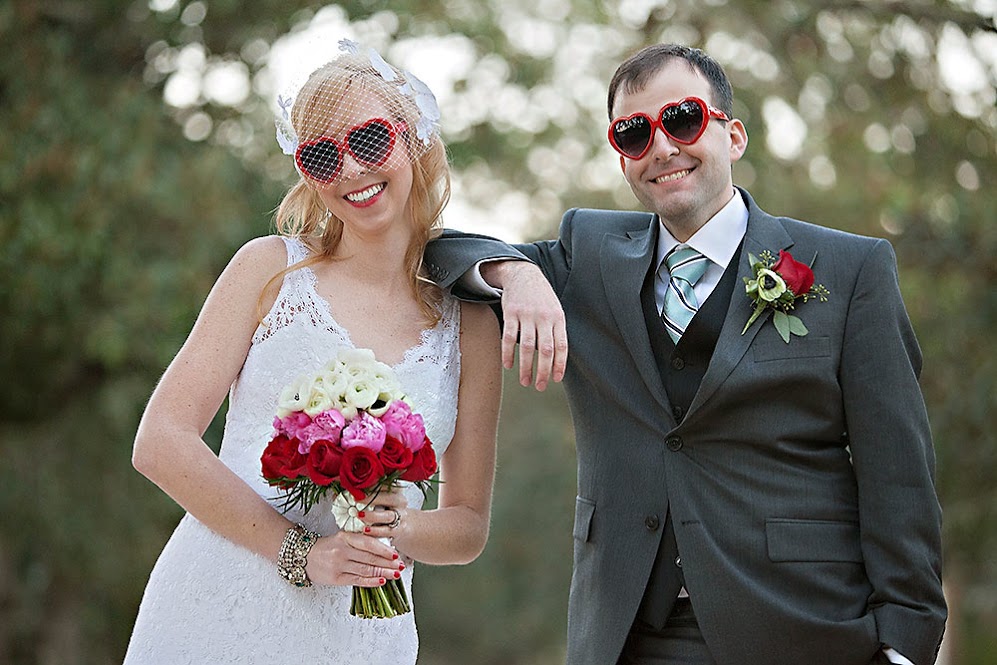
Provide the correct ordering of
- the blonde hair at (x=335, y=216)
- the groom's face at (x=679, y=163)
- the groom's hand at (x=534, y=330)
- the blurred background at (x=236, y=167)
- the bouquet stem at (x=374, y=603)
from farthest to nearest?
the blurred background at (x=236, y=167), the groom's face at (x=679, y=163), the blonde hair at (x=335, y=216), the groom's hand at (x=534, y=330), the bouquet stem at (x=374, y=603)

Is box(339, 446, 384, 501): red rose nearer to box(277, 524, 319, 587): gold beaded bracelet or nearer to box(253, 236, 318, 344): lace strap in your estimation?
box(277, 524, 319, 587): gold beaded bracelet

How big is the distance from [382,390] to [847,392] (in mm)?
1322

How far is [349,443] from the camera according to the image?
3256 millimetres

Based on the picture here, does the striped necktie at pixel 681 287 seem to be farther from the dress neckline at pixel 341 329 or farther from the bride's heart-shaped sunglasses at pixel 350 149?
the bride's heart-shaped sunglasses at pixel 350 149

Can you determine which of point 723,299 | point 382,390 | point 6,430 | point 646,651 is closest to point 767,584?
point 646,651

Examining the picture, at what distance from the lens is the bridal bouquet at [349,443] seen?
10.6 feet

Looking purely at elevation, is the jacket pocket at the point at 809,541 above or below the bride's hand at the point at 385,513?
below

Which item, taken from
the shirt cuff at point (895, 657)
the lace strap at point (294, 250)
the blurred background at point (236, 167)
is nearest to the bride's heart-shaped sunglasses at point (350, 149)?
the lace strap at point (294, 250)

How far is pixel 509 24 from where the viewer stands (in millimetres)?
14664

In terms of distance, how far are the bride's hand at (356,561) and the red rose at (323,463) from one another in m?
0.20

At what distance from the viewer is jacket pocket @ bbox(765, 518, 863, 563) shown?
11.7 feet

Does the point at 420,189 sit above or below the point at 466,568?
above

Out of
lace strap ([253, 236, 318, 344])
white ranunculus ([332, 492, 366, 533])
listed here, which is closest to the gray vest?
white ranunculus ([332, 492, 366, 533])

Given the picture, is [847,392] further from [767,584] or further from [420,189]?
[420,189]
